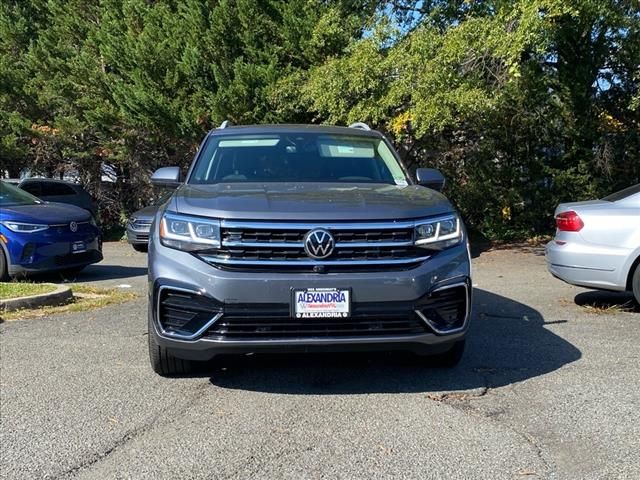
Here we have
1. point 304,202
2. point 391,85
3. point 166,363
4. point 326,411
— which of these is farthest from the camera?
point 391,85

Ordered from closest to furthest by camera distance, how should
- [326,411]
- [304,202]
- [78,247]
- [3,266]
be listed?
[326,411]
[304,202]
[3,266]
[78,247]

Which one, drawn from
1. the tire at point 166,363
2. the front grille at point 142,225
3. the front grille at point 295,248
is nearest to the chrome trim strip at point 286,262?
the front grille at point 295,248

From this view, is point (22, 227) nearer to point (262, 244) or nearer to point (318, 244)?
point (262, 244)

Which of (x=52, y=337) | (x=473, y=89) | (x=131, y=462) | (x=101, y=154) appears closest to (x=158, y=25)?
(x=101, y=154)

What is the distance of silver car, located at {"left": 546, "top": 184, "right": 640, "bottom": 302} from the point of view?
24.8 ft

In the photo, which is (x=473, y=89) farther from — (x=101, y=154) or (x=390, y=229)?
(x=101, y=154)

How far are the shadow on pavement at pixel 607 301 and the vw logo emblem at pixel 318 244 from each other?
4.90 m

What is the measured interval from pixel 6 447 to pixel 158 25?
597 inches

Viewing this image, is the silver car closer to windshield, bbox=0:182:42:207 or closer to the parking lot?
the parking lot

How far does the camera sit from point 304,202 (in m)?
4.67

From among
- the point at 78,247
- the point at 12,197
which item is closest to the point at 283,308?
the point at 78,247

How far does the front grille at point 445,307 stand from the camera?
4574 mm

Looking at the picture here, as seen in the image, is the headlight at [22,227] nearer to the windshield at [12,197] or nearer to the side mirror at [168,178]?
the windshield at [12,197]

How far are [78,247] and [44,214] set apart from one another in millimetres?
666
